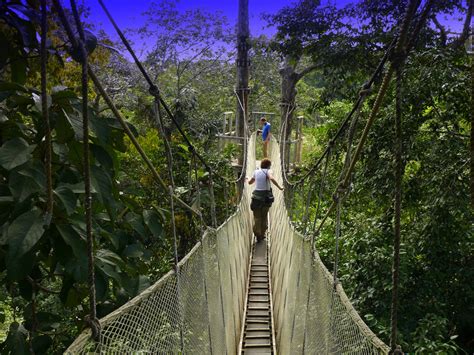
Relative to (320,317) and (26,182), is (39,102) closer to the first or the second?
(26,182)

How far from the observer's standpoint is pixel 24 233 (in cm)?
75

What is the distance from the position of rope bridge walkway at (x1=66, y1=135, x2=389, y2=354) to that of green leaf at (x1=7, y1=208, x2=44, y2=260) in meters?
0.16

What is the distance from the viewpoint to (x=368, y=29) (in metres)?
3.98

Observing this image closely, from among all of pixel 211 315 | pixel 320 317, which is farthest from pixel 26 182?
pixel 211 315

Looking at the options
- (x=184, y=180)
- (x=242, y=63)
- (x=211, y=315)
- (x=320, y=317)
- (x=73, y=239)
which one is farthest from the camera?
(x=242, y=63)

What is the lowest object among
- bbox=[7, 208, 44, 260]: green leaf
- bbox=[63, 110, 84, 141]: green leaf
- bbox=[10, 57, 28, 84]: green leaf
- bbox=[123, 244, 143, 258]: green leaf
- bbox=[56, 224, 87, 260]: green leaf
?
bbox=[123, 244, 143, 258]: green leaf

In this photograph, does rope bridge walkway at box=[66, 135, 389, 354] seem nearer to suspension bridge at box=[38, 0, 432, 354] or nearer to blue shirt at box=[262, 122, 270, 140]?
suspension bridge at box=[38, 0, 432, 354]

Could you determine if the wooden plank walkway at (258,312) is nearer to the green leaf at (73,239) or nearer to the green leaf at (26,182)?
the green leaf at (73,239)

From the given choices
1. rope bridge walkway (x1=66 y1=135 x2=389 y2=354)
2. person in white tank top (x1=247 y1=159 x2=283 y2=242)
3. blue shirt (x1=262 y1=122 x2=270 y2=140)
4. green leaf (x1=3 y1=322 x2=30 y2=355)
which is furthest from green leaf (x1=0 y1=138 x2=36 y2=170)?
blue shirt (x1=262 y1=122 x2=270 y2=140)

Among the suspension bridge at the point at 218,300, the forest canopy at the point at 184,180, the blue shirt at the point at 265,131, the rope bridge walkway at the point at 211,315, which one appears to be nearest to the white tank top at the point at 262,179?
the forest canopy at the point at 184,180

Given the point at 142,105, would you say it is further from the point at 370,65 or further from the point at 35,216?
the point at 35,216

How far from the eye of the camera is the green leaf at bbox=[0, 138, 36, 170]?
79 centimetres

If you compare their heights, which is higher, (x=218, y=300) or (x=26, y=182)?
(x=26, y=182)

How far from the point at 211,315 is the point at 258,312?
1.71 meters
